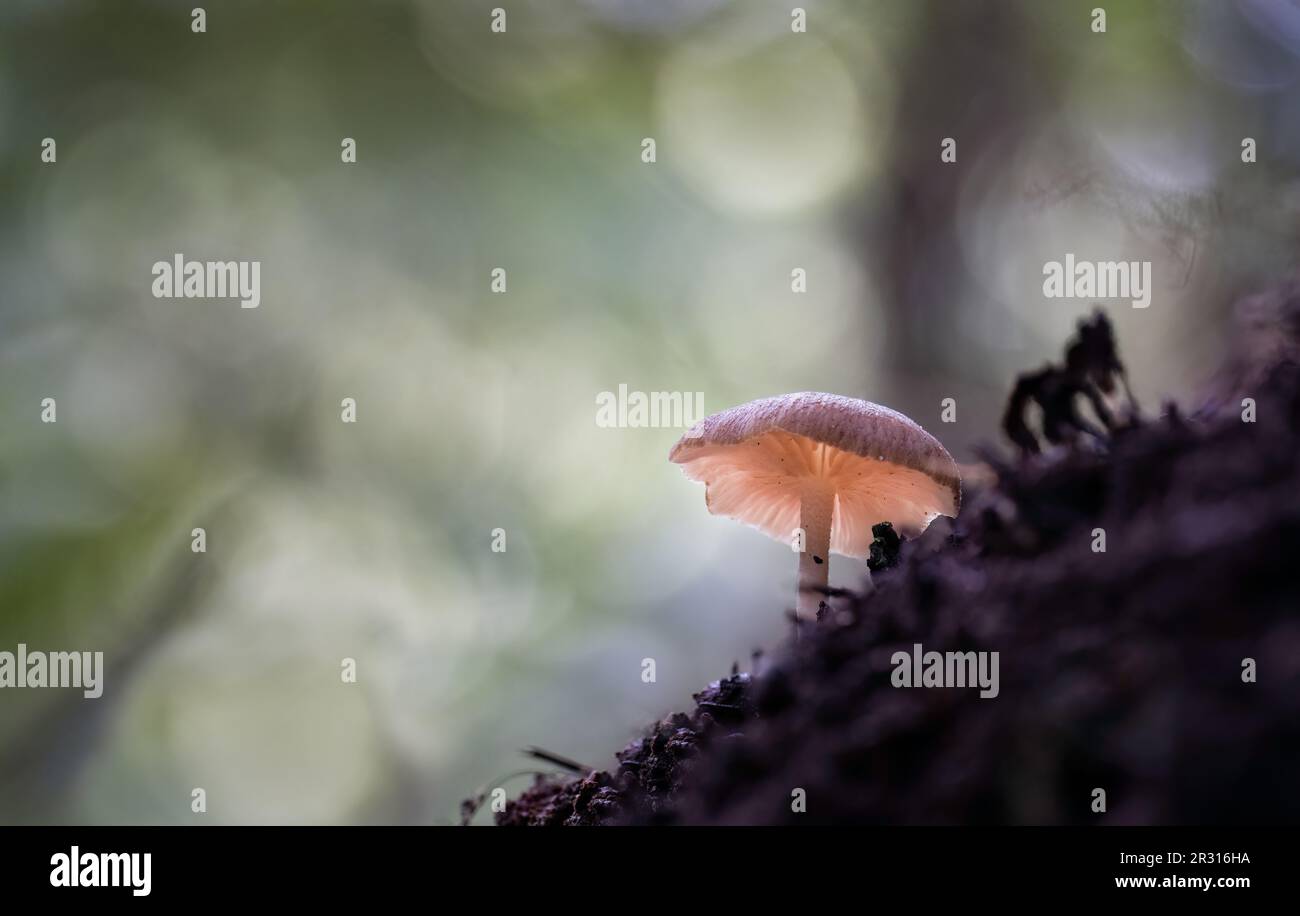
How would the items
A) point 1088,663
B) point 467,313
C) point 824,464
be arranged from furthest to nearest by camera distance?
point 467,313 < point 824,464 < point 1088,663

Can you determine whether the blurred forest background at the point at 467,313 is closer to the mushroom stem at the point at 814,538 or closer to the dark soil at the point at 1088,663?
the mushroom stem at the point at 814,538

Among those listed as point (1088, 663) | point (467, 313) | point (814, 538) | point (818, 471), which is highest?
point (467, 313)

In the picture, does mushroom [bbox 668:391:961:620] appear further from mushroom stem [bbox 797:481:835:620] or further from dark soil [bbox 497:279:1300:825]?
dark soil [bbox 497:279:1300:825]

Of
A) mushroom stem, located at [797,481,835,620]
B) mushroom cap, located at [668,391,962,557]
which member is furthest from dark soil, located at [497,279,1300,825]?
mushroom stem, located at [797,481,835,620]

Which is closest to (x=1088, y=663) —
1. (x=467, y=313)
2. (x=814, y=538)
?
(x=814, y=538)

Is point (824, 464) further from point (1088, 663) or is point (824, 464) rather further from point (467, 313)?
point (467, 313)
